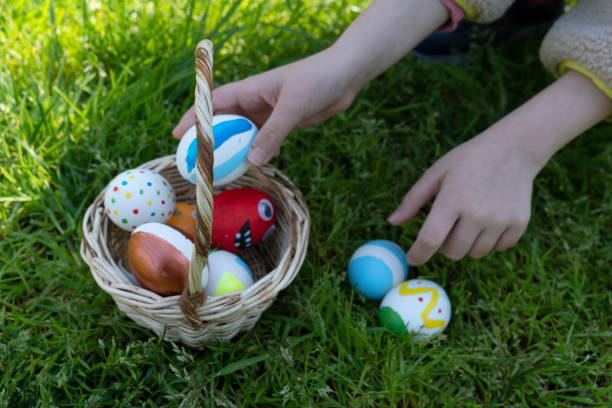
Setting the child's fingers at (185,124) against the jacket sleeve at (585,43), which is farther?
the child's fingers at (185,124)

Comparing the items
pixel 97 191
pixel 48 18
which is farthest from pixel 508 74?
pixel 48 18

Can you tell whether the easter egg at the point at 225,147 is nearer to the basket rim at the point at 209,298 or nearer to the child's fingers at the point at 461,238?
the basket rim at the point at 209,298

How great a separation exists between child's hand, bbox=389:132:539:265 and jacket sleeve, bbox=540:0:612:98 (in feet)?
0.93

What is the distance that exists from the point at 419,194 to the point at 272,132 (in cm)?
45

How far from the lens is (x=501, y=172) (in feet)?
4.51

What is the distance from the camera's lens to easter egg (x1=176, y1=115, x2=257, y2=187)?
53.1 inches

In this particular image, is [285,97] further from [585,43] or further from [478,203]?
[585,43]

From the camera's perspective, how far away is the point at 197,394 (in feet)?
4.14

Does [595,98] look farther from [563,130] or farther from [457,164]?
[457,164]

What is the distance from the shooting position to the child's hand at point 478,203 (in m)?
1.35

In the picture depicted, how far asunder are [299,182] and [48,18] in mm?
1208

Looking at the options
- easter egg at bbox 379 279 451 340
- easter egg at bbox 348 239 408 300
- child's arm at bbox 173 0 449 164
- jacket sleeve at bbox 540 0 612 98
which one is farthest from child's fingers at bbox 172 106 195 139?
jacket sleeve at bbox 540 0 612 98

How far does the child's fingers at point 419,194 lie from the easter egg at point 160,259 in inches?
22.9

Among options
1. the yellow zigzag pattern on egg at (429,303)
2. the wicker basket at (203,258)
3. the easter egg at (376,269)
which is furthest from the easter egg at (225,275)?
the yellow zigzag pattern on egg at (429,303)
